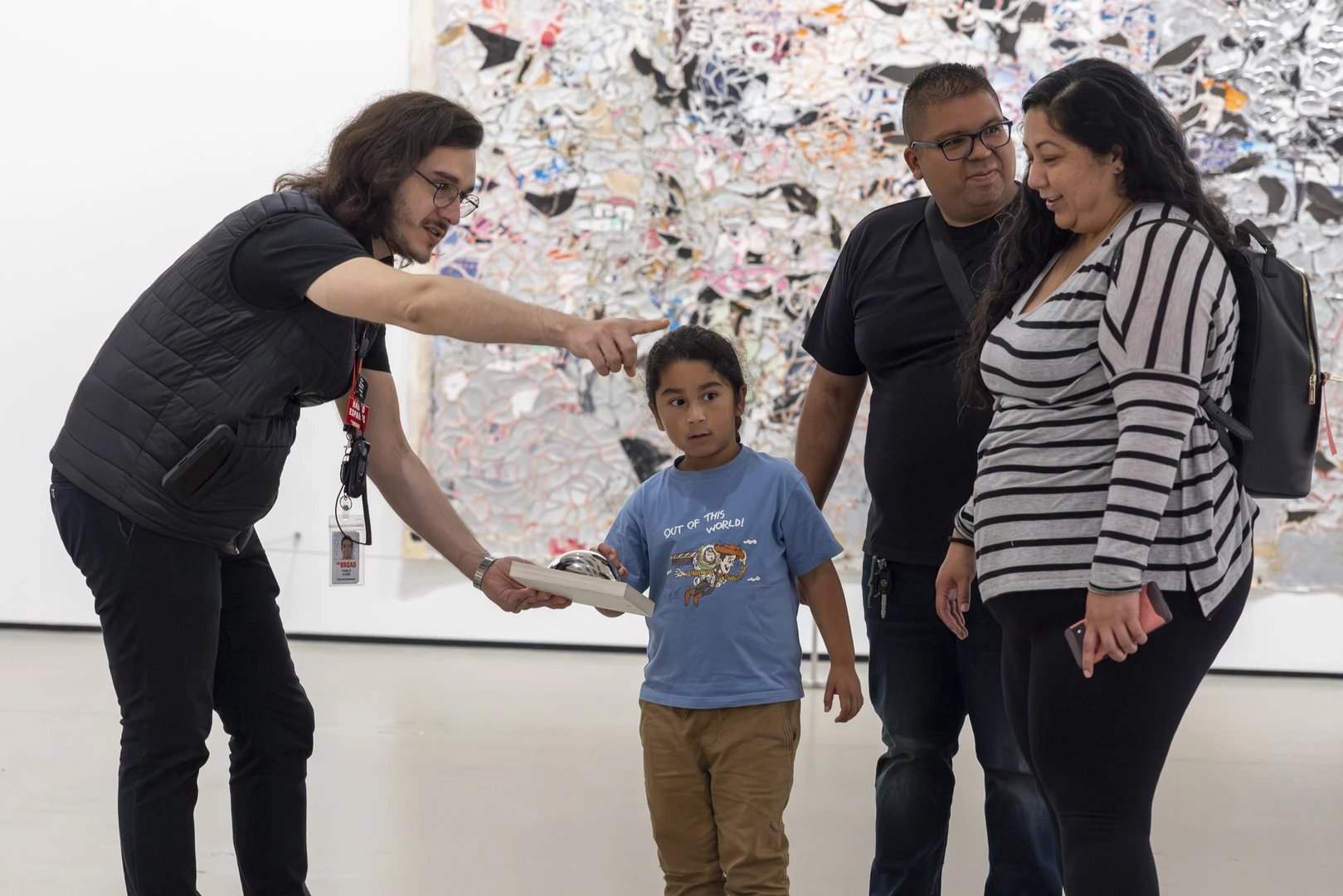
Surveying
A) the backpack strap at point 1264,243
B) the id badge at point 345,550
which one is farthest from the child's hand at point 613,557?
the backpack strap at point 1264,243

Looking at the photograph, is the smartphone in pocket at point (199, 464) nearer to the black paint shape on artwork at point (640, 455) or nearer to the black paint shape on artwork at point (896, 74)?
the black paint shape on artwork at point (640, 455)

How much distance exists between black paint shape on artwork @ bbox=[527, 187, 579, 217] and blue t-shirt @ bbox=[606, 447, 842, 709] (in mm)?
3592

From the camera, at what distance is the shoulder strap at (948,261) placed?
7.36 feet

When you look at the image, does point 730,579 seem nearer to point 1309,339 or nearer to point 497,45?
point 1309,339

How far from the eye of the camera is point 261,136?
231 inches

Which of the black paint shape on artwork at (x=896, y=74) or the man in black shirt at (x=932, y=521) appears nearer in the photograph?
the man in black shirt at (x=932, y=521)

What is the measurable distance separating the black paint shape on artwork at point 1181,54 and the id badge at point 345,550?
4386 mm

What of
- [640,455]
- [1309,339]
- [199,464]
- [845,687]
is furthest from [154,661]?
[640,455]

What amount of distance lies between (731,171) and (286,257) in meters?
3.92

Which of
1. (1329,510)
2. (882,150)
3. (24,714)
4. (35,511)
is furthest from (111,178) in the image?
(1329,510)

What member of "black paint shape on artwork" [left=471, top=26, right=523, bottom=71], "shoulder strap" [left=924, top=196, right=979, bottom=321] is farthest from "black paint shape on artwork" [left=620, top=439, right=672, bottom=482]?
Result: "shoulder strap" [left=924, top=196, right=979, bottom=321]

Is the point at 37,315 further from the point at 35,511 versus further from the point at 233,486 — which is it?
the point at 233,486

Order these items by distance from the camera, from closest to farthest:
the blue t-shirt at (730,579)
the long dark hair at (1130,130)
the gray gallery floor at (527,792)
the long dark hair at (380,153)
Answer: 1. the long dark hair at (1130,130)
2. the long dark hair at (380,153)
3. the blue t-shirt at (730,579)
4. the gray gallery floor at (527,792)

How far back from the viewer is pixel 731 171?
18.4 feet
